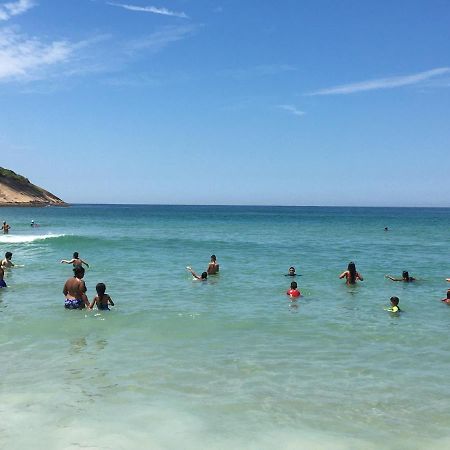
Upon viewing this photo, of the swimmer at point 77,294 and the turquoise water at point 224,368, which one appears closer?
the turquoise water at point 224,368

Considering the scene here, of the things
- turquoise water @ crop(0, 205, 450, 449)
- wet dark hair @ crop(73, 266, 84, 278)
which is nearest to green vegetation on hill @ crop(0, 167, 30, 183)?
turquoise water @ crop(0, 205, 450, 449)

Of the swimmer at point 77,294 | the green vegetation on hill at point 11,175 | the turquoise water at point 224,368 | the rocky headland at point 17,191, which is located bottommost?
the turquoise water at point 224,368

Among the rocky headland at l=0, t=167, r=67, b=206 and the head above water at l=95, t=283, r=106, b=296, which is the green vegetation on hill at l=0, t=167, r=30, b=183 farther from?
the head above water at l=95, t=283, r=106, b=296

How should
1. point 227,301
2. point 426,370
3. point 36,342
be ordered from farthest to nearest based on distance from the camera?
point 227,301, point 36,342, point 426,370

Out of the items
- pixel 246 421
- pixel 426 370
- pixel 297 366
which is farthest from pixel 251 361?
pixel 426 370

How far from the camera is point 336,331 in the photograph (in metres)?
12.0

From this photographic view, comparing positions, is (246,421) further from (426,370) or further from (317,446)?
(426,370)

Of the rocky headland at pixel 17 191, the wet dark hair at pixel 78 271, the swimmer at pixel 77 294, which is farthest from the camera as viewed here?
the rocky headland at pixel 17 191

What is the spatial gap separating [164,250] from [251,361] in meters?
24.3

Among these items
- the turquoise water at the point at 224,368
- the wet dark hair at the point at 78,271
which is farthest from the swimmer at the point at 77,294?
the turquoise water at the point at 224,368

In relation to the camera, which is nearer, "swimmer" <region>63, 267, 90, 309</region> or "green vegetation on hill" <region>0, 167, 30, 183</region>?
"swimmer" <region>63, 267, 90, 309</region>

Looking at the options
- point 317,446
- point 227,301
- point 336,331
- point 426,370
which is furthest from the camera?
point 227,301

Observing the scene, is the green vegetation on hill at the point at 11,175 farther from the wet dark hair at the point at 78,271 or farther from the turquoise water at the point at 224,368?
the wet dark hair at the point at 78,271

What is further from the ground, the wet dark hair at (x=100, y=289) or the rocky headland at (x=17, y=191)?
the rocky headland at (x=17, y=191)
